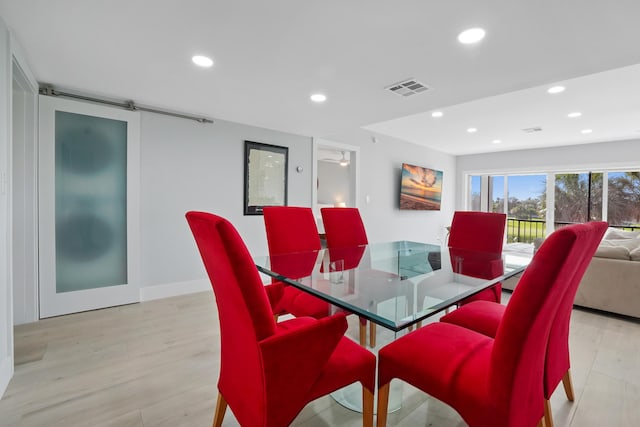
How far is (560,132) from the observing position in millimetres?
4973

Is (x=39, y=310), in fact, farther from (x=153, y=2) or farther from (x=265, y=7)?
(x=265, y=7)

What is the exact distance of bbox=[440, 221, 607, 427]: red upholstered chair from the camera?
112cm

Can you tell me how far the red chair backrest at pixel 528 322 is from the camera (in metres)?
0.79

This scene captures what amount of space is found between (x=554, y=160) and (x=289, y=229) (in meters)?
6.28

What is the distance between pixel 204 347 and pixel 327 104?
2572 mm

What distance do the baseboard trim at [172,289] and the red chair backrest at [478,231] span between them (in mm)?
2917

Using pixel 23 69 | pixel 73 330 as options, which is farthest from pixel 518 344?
pixel 23 69

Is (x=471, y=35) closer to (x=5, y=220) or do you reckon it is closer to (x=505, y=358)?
(x=505, y=358)

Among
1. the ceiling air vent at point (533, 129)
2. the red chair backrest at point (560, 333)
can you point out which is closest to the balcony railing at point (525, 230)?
the ceiling air vent at point (533, 129)

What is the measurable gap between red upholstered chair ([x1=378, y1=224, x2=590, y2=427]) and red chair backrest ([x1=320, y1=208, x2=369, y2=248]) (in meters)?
1.73

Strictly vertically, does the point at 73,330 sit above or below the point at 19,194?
below

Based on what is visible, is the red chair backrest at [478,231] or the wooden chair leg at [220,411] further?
the red chair backrest at [478,231]

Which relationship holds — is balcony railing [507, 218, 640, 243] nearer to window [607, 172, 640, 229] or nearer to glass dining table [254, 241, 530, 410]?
window [607, 172, 640, 229]

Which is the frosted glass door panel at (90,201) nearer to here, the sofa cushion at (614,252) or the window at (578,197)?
the sofa cushion at (614,252)
